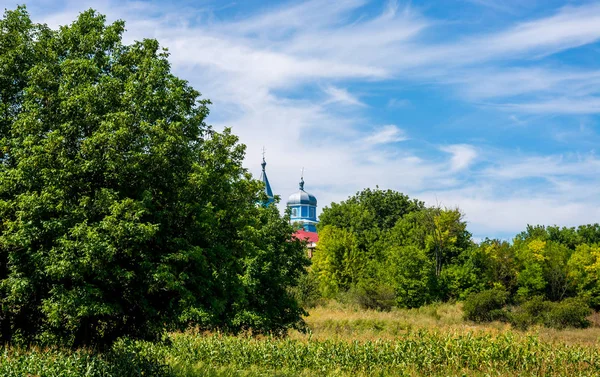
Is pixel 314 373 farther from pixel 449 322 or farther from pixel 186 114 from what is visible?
pixel 449 322

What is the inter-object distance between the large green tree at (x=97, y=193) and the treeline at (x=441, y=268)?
31.8 metres

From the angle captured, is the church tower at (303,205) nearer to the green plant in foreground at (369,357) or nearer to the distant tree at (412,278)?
the distant tree at (412,278)

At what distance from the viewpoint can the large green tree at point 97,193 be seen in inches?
575

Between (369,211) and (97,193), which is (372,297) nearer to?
(369,211)

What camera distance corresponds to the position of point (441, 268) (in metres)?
53.6

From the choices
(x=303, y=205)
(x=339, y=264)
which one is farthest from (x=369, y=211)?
(x=303, y=205)

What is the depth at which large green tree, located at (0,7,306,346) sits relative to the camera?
47.9 feet

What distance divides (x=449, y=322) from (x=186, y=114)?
30529mm

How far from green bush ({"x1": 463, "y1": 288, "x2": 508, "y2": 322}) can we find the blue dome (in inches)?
5050

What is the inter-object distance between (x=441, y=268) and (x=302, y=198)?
121 meters

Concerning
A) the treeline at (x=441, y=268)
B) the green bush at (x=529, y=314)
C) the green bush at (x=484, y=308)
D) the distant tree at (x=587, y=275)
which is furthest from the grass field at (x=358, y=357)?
the distant tree at (x=587, y=275)

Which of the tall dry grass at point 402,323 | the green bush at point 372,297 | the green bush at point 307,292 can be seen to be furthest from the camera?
the green bush at point 307,292

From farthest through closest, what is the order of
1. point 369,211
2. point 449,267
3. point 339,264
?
point 369,211, point 339,264, point 449,267

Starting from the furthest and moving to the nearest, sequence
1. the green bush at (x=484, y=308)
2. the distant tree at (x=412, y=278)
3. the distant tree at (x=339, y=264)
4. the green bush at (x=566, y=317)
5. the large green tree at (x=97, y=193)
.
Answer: the distant tree at (x=339, y=264) → the distant tree at (x=412, y=278) → the green bush at (x=484, y=308) → the green bush at (x=566, y=317) → the large green tree at (x=97, y=193)
